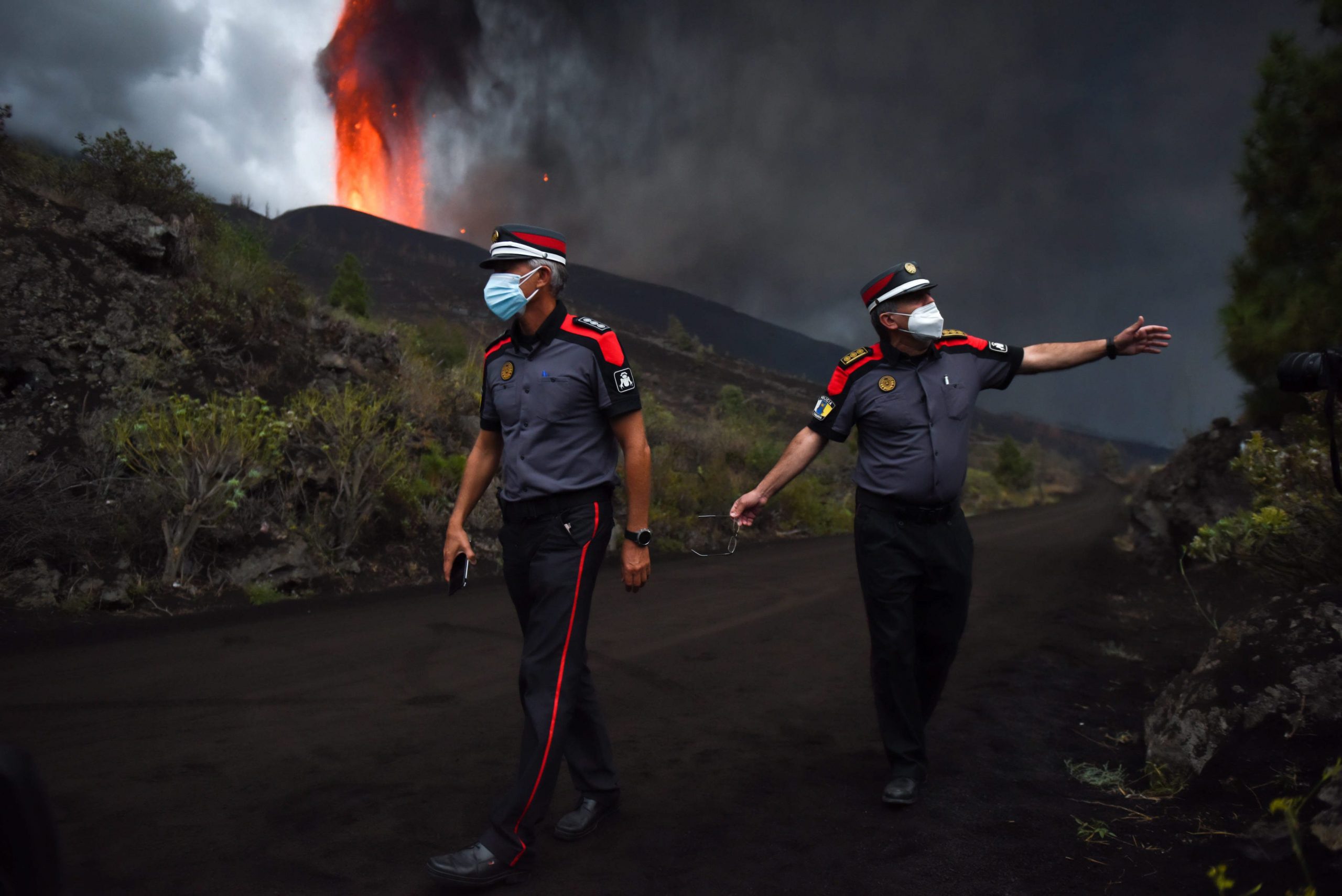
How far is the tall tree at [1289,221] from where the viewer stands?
9359 mm

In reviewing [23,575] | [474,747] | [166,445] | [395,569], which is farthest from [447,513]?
[474,747]

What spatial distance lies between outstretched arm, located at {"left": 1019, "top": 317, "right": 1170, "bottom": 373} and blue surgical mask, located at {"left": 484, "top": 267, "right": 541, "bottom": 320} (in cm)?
243

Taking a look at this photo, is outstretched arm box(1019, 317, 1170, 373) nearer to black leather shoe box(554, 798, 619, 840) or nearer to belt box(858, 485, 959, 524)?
belt box(858, 485, 959, 524)

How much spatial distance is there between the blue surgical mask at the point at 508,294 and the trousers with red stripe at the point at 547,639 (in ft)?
2.75

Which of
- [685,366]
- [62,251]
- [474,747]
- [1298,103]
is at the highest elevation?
[685,366]

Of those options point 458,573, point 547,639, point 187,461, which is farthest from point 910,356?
point 187,461

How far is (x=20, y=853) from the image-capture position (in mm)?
1358

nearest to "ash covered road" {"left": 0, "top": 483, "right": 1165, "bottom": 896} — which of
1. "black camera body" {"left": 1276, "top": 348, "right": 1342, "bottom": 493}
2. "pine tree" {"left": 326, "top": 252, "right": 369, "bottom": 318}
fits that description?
"black camera body" {"left": 1276, "top": 348, "right": 1342, "bottom": 493}

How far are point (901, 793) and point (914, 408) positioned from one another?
67.1 inches

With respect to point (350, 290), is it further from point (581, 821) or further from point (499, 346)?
point (581, 821)

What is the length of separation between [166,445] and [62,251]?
471cm

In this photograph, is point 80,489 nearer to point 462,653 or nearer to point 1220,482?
point 462,653

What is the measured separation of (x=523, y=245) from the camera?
3.34 metres

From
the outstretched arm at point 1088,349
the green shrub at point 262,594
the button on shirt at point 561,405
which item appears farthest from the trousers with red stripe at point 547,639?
the green shrub at point 262,594
